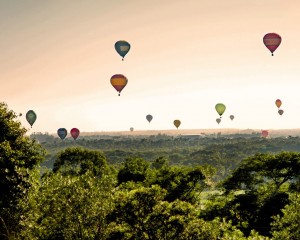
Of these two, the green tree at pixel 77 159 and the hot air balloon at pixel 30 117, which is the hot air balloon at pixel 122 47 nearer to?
the green tree at pixel 77 159

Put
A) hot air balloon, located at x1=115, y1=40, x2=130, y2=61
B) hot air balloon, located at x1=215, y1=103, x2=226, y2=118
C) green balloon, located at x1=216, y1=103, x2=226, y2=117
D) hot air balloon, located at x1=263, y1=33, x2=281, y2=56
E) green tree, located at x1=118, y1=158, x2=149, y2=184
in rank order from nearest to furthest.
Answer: green tree, located at x1=118, y1=158, x2=149, y2=184 < hot air balloon, located at x1=263, y1=33, x2=281, y2=56 < hot air balloon, located at x1=115, y1=40, x2=130, y2=61 < green balloon, located at x1=216, y1=103, x2=226, y2=117 < hot air balloon, located at x1=215, y1=103, x2=226, y2=118

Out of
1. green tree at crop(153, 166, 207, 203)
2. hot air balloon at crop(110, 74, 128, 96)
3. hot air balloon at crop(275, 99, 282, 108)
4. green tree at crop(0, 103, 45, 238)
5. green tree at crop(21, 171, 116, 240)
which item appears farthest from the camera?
hot air balloon at crop(275, 99, 282, 108)

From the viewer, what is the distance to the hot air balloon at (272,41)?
89188 mm

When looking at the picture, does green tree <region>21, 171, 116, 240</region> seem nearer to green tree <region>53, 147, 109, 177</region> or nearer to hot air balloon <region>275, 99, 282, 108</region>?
green tree <region>53, 147, 109, 177</region>

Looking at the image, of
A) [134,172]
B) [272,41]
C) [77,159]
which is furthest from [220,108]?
[77,159]

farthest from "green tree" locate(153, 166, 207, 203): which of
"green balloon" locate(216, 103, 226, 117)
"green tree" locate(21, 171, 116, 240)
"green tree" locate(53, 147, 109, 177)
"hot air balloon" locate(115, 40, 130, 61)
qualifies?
"green balloon" locate(216, 103, 226, 117)

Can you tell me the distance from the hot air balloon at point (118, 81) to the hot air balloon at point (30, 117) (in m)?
40.3

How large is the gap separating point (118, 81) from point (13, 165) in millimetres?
68526

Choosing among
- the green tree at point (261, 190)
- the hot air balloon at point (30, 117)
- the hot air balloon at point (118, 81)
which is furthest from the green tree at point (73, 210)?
the hot air balloon at point (30, 117)

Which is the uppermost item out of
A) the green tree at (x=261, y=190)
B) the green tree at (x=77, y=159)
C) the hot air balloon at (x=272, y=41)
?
the hot air balloon at (x=272, y=41)

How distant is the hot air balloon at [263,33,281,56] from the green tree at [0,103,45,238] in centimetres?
6889

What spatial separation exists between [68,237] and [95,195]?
3.22 metres

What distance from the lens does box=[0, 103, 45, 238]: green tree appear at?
30453 mm

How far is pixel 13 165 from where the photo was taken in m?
31.0
